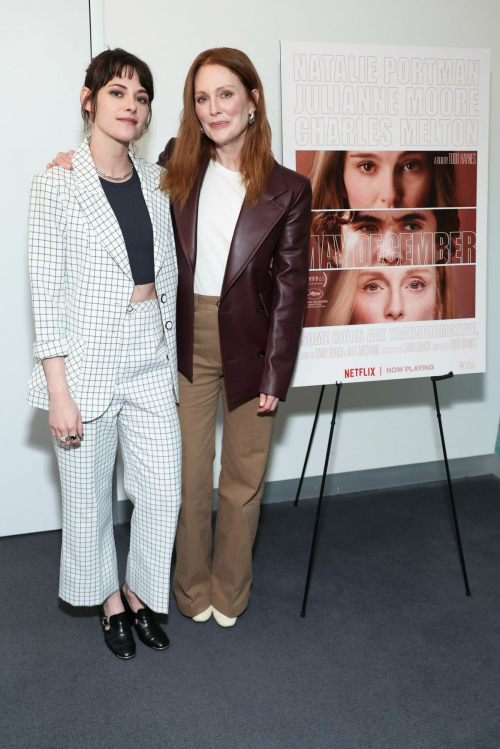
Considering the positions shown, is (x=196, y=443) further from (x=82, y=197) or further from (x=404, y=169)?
(x=404, y=169)

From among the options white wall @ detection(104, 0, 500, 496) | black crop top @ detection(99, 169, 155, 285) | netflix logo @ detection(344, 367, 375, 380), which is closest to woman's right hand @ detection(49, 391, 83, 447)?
black crop top @ detection(99, 169, 155, 285)

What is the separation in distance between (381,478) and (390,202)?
149 cm

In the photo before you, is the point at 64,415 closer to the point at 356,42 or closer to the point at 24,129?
the point at 24,129

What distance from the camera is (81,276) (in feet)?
6.45

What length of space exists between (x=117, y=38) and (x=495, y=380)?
2.35 meters

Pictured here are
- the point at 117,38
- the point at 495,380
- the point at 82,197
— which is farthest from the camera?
the point at 495,380

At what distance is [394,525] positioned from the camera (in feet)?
10.4

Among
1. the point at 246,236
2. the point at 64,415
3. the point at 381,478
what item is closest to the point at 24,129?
the point at 246,236

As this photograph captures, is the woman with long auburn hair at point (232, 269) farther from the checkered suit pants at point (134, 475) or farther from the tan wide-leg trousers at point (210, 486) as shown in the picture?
the checkered suit pants at point (134, 475)

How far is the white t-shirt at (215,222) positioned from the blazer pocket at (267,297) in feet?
0.45

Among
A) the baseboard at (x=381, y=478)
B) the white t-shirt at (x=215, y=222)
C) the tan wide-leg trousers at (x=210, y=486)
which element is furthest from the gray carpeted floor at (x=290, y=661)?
the white t-shirt at (x=215, y=222)

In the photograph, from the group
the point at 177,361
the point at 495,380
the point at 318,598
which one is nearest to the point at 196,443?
the point at 177,361

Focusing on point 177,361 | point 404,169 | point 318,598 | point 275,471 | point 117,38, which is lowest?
point 318,598

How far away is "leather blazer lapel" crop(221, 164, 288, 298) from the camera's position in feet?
6.98
